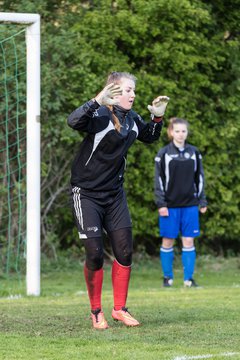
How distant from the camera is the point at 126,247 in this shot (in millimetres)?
7398

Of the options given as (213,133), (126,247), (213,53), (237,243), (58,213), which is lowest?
(237,243)

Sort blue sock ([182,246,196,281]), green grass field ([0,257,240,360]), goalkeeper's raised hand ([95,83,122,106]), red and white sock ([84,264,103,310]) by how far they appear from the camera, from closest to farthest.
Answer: green grass field ([0,257,240,360]) → goalkeeper's raised hand ([95,83,122,106]) → red and white sock ([84,264,103,310]) → blue sock ([182,246,196,281])

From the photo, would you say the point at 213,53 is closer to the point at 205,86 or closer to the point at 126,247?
the point at 205,86

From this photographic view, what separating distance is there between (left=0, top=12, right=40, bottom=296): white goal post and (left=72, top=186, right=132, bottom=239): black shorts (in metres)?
2.93

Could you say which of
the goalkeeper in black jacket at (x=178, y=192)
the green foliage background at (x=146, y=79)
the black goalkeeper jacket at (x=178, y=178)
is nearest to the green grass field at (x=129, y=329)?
the goalkeeper in black jacket at (x=178, y=192)

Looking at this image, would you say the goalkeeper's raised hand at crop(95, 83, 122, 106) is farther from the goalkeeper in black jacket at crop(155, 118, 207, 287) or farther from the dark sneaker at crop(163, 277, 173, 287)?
the dark sneaker at crop(163, 277, 173, 287)

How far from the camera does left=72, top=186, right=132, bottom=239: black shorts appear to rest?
286 inches

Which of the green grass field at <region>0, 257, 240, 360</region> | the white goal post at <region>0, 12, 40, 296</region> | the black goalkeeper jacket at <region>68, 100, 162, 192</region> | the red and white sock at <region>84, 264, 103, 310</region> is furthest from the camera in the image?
the white goal post at <region>0, 12, 40, 296</region>

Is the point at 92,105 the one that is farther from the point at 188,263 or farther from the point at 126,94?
the point at 188,263

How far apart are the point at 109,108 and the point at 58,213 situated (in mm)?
6369

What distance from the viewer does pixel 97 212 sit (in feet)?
24.0

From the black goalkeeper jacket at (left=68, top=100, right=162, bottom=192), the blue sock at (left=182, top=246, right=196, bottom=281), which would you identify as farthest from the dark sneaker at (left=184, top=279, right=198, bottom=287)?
the black goalkeeper jacket at (left=68, top=100, right=162, bottom=192)

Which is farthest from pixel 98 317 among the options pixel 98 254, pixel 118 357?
pixel 118 357

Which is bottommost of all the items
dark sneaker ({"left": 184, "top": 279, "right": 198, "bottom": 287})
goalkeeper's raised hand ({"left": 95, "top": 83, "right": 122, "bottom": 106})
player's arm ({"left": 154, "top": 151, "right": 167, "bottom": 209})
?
dark sneaker ({"left": 184, "top": 279, "right": 198, "bottom": 287})
